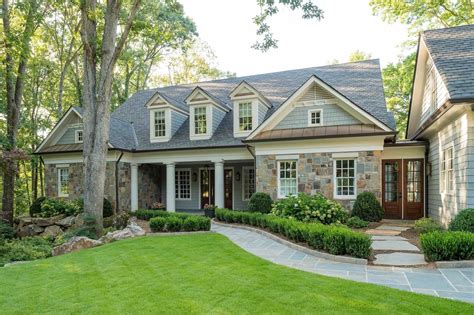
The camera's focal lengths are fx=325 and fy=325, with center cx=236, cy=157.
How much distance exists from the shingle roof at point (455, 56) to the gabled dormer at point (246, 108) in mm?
6722

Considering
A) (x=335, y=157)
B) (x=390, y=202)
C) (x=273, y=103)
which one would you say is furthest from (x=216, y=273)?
(x=273, y=103)

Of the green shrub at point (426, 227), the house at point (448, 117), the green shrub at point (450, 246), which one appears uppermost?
the house at point (448, 117)

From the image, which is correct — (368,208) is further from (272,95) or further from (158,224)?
(272,95)

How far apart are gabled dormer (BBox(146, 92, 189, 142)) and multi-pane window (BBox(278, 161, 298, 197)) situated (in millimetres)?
6380

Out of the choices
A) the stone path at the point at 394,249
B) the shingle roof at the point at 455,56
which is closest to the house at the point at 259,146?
the stone path at the point at 394,249

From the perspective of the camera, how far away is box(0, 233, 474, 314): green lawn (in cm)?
409

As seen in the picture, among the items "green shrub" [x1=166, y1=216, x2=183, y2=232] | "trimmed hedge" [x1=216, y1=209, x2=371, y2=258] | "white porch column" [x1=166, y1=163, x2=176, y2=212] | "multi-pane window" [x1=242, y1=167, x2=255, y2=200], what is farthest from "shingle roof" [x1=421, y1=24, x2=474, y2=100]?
"white porch column" [x1=166, y1=163, x2=176, y2=212]

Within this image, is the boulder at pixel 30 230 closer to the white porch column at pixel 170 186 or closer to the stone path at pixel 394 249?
the white porch column at pixel 170 186

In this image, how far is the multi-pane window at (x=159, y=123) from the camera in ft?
54.5

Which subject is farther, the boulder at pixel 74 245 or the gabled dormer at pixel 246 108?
the gabled dormer at pixel 246 108

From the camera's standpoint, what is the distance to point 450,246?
593 centimetres

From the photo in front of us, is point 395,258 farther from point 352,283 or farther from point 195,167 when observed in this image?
point 195,167

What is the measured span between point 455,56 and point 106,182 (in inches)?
560

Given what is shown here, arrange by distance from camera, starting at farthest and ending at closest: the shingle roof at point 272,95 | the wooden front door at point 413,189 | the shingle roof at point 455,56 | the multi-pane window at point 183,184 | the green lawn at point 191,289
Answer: the multi-pane window at point 183,184
the shingle roof at point 272,95
the wooden front door at point 413,189
the shingle roof at point 455,56
the green lawn at point 191,289
